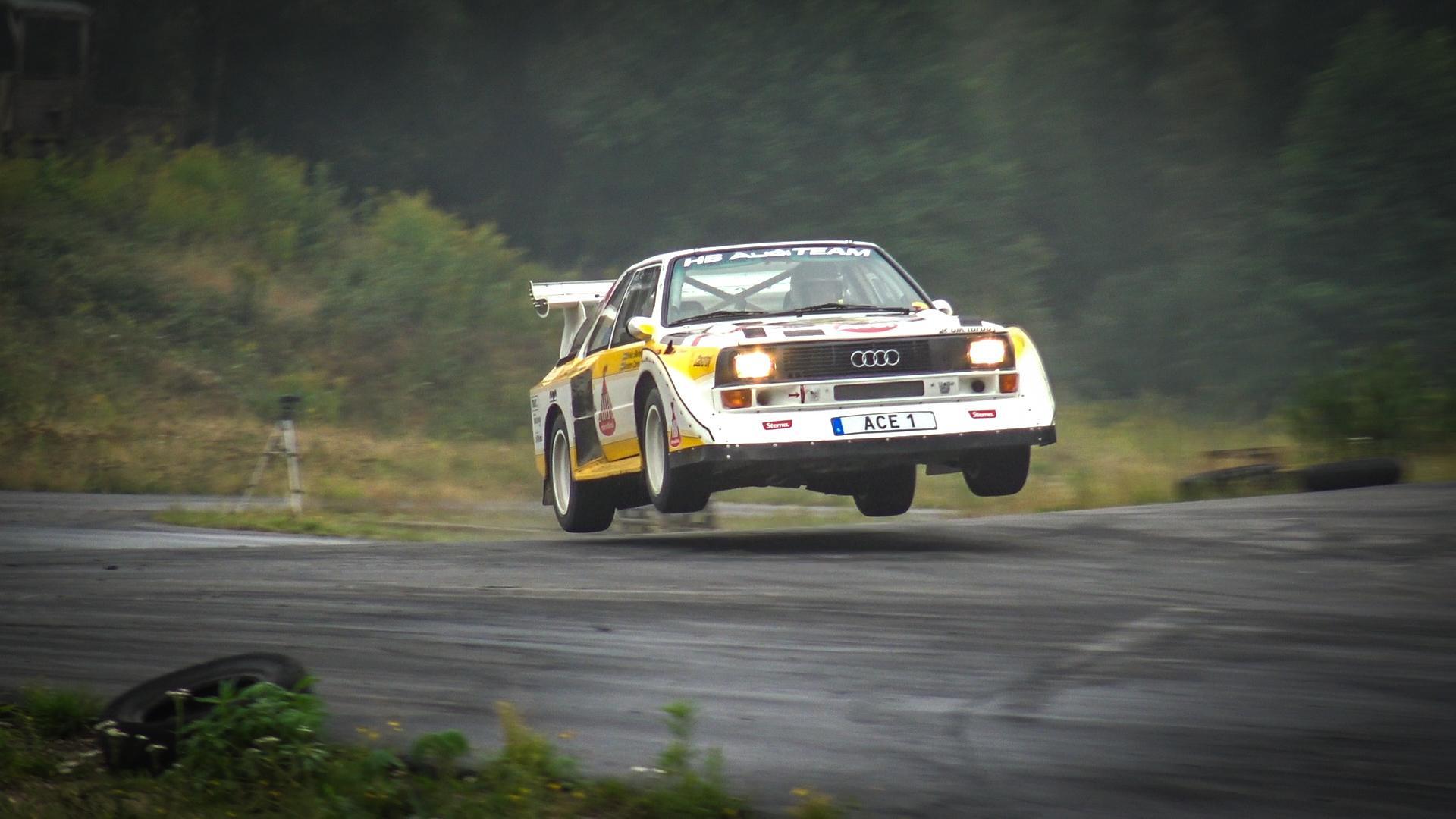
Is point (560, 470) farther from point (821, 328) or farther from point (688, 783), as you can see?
point (688, 783)

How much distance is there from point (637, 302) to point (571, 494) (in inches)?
64.6

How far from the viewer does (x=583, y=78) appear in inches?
1682

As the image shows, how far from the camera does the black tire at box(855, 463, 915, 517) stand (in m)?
11.4

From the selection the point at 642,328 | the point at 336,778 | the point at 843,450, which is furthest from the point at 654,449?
the point at 336,778

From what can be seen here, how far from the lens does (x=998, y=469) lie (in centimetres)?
986

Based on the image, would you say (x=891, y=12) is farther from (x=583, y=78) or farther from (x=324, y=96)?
(x=324, y=96)

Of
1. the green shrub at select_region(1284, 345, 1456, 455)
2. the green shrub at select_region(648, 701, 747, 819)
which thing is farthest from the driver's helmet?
the green shrub at select_region(1284, 345, 1456, 455)

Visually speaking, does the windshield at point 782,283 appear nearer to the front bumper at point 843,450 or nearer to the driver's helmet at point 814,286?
the driver's helmet at point 814,286

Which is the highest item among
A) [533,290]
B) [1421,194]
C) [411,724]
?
[1421,194]

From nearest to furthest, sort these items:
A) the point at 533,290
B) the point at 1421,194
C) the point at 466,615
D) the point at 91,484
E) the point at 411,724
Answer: the point at 411,724, the point at 466,615, the point at 533,290, the point at 91,484, the point at 1421,194

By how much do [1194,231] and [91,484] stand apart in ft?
69.5

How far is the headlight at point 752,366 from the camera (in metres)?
9.25

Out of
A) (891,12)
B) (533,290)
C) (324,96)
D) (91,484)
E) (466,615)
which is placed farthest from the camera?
(324,96)

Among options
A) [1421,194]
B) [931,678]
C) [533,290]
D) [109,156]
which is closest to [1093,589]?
[931,678]
